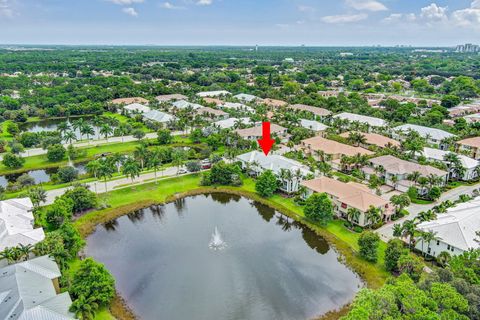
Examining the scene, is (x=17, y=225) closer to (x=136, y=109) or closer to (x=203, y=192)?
(x=203, y=192)

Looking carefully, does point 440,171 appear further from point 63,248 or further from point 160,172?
point 63,248

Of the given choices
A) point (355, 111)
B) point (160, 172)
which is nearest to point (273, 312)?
point (160, 172)

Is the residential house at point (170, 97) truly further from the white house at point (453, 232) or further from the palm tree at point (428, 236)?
the palm tree at point (428, 236)

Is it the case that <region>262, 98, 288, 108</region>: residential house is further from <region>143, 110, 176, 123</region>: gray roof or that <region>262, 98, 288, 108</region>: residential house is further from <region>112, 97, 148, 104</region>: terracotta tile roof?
<region>112, 97, 148, 104</region>: terracotta tile roof

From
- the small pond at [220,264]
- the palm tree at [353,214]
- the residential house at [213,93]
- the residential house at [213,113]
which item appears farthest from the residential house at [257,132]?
the residential house at [213,93]

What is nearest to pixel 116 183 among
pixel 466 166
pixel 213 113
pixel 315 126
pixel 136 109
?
pixel 213 113

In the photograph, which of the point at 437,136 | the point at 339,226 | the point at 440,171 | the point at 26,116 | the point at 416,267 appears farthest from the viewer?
the point at 26,116

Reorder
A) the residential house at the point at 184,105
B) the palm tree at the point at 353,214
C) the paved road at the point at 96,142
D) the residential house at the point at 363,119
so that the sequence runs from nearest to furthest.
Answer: the palm tree at the point at 353,214 < the paved road at the point at 96,142 < the residential house at the point at 363,119 < the residential house at the point at 184,105
